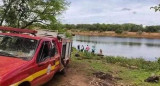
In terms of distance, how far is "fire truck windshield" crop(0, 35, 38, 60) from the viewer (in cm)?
838

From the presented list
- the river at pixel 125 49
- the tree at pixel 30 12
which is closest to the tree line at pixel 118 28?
the river at pixel 125 49

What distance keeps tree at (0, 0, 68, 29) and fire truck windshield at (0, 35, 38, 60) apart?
9667 millimetres

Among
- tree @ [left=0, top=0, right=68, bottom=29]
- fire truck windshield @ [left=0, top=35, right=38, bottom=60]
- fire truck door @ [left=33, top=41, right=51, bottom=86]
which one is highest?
tree @ [left=0, top=0, right=68, bottom=29]

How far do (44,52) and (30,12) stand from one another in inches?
455

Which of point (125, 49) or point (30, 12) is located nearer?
point (30, 12)

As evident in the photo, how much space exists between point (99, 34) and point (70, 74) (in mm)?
147151

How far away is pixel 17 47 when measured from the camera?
350 inches

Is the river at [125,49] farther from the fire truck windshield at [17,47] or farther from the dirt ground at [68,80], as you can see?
the fire truck windshield at [17,47]

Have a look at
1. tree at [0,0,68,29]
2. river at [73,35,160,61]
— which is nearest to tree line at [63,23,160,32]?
river at [73,35,160,61]

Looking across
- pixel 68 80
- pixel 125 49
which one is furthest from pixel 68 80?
pixel 125 49

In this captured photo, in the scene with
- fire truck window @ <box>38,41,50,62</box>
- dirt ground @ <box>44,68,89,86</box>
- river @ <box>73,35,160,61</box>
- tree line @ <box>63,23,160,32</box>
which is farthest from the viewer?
tree line @ <box>63,23,160,32</box>

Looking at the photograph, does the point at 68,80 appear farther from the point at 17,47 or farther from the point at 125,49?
the point at 125,49

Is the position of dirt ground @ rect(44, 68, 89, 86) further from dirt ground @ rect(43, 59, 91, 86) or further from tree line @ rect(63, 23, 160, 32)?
tree line @ rect(63, 23, 160, 32)

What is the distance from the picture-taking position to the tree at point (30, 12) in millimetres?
18906
